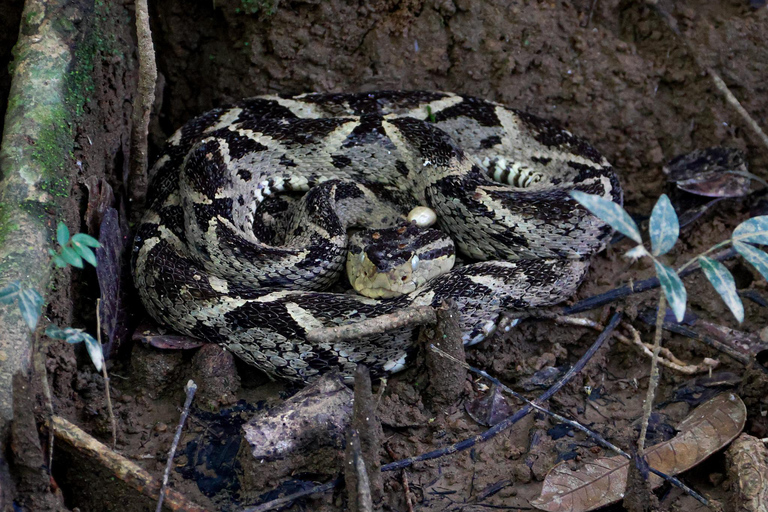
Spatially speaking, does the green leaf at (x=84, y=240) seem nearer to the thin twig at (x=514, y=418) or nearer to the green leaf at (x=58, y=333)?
the green leaf at (x=58, y=333)

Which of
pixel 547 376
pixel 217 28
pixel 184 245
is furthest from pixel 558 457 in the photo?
pixel 217 28

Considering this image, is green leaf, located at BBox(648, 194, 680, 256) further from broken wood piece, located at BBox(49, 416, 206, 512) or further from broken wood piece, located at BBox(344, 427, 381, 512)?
broken wood piece, located at BBox(49, 416, 206, 512)

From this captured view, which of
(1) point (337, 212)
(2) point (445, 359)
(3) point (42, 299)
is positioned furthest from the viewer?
(1) point (337, 212)

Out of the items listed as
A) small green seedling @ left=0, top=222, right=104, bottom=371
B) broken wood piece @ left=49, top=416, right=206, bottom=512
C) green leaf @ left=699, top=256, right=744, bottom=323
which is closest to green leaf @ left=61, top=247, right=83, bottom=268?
small green seedling @ left=0, top=222, right=104, bottom=371

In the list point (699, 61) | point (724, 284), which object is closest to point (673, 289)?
point (724, 284)

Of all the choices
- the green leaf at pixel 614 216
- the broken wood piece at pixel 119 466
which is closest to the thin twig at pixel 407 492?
the broken wood piece at pixel 119 466

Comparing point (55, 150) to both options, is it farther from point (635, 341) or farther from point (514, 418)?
point (635, 341)
